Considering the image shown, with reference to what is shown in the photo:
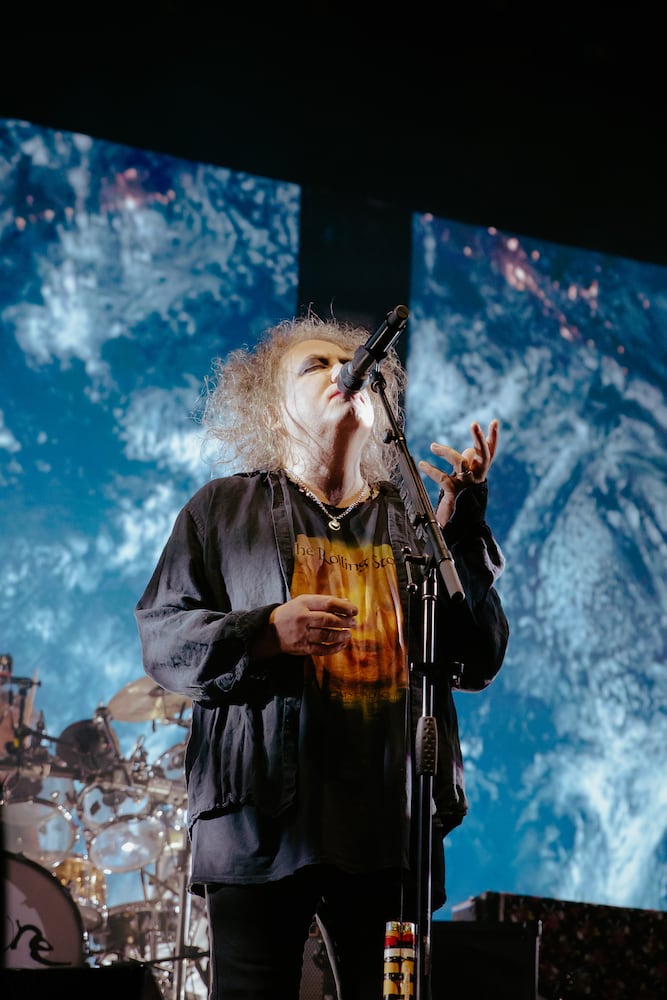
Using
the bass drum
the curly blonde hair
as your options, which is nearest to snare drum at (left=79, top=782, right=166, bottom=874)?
the bass drum

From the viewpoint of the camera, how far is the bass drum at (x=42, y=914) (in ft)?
10.5

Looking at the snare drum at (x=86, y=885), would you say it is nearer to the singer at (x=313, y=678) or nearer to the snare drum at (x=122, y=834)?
the snare drum at (x=122, y=834)

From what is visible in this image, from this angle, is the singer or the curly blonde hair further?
the curly blonde hair

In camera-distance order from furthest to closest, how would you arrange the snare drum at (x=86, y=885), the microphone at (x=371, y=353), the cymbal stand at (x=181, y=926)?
the snare drum at (x=86, y=885) < the cymbal stand at (x=181, y=926) < the microphone at (x=371, y=353)

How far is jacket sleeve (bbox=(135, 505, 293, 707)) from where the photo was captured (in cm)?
164

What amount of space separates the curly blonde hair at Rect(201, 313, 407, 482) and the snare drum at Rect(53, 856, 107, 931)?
91.4 inches

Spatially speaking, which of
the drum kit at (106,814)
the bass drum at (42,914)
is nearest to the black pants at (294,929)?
the bass drum at (42,914)

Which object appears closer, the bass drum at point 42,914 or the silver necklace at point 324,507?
the silver necklace at point 324,507

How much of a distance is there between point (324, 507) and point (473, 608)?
31 centimetres

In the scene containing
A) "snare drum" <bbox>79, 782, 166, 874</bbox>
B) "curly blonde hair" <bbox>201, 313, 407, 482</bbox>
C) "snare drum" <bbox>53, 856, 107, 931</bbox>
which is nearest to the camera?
"curly blonde hair" <bbox>201, 313, 407, 482</bbox>

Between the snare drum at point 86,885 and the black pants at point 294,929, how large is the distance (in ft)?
8.96

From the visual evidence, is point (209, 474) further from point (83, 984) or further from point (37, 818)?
point (83, 984)

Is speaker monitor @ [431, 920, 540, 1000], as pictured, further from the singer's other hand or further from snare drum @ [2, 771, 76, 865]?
snare drum @ [2, 771, 76, 865]

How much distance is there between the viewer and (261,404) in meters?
2.27
